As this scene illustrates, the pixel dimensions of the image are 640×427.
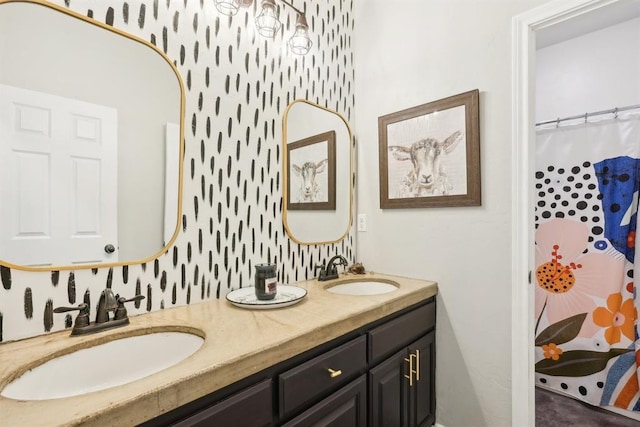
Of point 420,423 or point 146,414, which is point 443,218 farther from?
point 146,414

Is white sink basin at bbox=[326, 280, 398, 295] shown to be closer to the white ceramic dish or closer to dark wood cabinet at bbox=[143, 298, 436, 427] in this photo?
dark wood cabinet at bbox=[143, 298, 436, 427]

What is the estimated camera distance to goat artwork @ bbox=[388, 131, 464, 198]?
1715 millimetres

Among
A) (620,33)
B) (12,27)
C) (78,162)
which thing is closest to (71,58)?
(12,27)

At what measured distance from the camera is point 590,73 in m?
2.30

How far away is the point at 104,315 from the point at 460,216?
1.62 m

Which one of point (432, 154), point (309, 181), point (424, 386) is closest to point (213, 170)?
point (309, 181)

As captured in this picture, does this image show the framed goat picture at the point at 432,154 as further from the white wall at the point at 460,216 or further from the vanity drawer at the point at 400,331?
the vanity drawer at the point at 400,331

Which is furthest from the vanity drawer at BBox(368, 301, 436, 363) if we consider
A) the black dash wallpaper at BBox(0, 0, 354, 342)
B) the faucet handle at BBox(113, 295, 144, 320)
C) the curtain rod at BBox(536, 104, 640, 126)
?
the curtain rod at BBox(536, 104, 640, 126)

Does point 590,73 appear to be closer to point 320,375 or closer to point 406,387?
point 406,387

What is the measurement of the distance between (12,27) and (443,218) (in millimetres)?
1887

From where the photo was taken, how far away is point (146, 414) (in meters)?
0.68

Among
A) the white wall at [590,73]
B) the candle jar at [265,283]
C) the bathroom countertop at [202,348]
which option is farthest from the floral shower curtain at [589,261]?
the candle jar at [265,283]

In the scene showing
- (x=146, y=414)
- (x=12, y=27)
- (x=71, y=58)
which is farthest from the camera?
(x=71, y=58)

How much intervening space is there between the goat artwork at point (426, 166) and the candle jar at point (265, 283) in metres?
0.95
